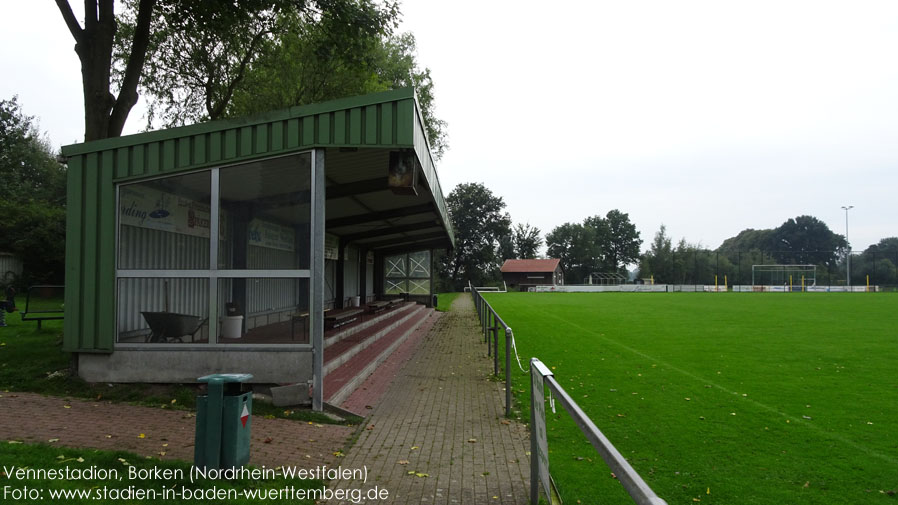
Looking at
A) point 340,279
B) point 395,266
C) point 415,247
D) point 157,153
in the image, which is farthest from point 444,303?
point 157,153

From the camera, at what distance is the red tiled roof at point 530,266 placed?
78938 millimetres

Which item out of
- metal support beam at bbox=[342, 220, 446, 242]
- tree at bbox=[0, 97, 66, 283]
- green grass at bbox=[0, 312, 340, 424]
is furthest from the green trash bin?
tree at bbox=[0, 97, 66, 283]

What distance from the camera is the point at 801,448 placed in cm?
579

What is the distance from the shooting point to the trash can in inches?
287

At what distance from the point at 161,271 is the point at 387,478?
4.31 meters

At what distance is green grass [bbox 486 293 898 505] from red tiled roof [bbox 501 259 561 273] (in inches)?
2475

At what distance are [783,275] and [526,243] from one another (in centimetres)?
3604

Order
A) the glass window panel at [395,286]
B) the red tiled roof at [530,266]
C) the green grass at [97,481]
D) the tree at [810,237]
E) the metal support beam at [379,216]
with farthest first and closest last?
the tree at [810,237] < the red tiled roof at [530,266] < the glass window panel at [395,286] < the metal support beam at [379,216] < the green grass at [97,481]

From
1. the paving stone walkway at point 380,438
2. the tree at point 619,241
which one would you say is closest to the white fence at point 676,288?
the tree at point 619,241

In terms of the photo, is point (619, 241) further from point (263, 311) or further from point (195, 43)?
point (263, 311)

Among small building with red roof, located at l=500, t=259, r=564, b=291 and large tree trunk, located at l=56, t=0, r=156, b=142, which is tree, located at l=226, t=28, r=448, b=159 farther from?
small building with red roof, located at l=500, t=259, r=564, b=291

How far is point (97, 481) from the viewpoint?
436 centimetres

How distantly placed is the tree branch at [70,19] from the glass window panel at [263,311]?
5.58 metres

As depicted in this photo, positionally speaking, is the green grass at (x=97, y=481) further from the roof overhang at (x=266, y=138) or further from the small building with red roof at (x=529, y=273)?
the small building with red roof at (x=529, y=273)
